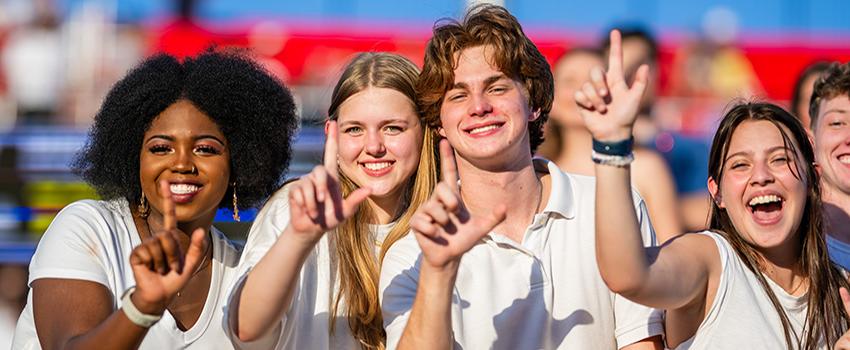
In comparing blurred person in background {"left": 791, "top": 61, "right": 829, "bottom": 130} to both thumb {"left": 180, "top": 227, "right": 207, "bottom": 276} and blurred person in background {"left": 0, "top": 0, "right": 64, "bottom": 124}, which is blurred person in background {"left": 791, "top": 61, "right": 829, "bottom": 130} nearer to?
thumb {"left": 180, "top": 227, "right": 207, "bottom": 276}

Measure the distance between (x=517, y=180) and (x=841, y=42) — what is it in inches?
336

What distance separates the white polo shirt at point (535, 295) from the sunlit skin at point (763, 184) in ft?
0.96

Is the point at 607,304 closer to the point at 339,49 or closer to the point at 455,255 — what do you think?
the point at 455,255

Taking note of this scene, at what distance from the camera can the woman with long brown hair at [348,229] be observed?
3.22 meters

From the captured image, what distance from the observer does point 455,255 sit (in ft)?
10.4

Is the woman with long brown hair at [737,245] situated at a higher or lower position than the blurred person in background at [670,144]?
higher

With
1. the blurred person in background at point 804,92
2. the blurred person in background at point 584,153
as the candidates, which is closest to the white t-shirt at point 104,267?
the blurred person in background at point 584,153

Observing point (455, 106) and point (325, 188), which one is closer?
point (325, 188)

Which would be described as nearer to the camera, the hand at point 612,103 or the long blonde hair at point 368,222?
the hand at point 612,103

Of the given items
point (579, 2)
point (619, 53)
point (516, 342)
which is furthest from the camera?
point (579, 2)

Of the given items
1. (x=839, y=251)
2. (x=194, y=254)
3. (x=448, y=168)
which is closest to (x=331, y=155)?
(x=448, y=168)

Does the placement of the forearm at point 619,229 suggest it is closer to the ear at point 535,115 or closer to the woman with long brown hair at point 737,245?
the woman with long brown hair at point 737,245

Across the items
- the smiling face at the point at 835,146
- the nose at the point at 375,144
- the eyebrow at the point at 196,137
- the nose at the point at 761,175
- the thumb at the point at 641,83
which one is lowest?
the eyebrow at the point at 196,137

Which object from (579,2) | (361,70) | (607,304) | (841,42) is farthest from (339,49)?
(607,304)
